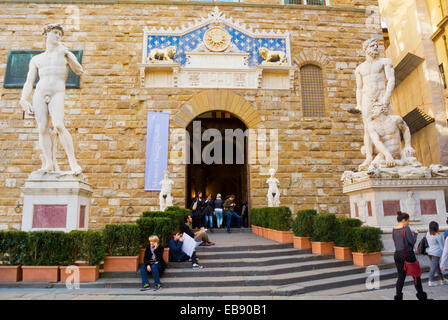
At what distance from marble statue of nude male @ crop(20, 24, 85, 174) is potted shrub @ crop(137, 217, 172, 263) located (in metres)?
1.83

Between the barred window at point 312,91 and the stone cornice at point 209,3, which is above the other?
the stone cornice at point 209,3

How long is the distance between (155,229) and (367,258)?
4405 millimetres

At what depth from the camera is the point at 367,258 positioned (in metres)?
6.50

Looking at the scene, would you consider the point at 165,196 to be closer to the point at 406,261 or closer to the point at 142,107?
the point at 142,107

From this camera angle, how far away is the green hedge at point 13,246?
5.51 metres

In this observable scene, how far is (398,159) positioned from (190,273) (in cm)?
574

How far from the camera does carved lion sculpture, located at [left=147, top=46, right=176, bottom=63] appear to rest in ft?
40.4

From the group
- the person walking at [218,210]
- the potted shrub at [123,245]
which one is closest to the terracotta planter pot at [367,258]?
the potted shrub at [123,245]

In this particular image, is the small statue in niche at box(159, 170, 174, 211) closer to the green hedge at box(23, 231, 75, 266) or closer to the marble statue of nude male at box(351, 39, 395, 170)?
the green hedge at box(23, 231, 75, 266)

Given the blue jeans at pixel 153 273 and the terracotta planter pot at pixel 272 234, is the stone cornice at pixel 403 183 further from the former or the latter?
the blue jeans at pixel 153 273

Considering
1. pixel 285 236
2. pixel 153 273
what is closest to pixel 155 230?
pixel 153 273

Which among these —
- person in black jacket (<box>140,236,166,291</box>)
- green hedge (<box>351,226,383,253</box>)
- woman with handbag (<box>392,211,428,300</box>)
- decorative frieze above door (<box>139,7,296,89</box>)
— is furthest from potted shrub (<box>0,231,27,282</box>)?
decorative frieze above door (<box>139,7,296,89</box>)

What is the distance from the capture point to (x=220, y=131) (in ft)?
62.6
